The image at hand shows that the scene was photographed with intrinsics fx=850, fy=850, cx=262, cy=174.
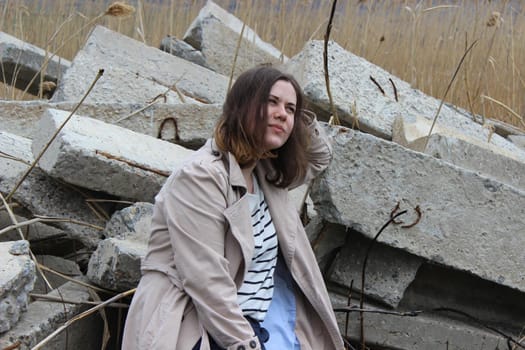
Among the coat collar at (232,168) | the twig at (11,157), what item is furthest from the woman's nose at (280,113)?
the twig at (11,157)

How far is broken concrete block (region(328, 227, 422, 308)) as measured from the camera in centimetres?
315

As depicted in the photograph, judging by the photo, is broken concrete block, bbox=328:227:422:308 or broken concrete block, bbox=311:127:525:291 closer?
broken concrete block, bbox=311:127:525:291

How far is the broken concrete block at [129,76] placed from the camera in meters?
4.13

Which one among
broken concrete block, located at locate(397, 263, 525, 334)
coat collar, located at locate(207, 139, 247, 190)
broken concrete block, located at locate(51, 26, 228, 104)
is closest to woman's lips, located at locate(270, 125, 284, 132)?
coat collar, located at locate(207, 139, 247, 190)

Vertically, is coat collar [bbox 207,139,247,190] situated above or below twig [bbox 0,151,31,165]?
above

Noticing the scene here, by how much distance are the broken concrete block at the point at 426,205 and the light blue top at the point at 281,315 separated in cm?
43

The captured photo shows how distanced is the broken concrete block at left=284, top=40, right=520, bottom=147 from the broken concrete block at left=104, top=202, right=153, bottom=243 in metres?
1.06

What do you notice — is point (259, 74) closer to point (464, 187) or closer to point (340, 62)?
point (464, 187)

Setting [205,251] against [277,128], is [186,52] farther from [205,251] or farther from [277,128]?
[205,251]

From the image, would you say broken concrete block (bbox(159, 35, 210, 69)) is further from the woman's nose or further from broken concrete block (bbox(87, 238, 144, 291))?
the woman's nose

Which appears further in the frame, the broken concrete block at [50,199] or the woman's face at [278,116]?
the broken concrete block at [50,199]

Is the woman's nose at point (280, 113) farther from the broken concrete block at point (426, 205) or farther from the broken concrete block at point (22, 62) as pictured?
the broken concrete block at point (22, 62)

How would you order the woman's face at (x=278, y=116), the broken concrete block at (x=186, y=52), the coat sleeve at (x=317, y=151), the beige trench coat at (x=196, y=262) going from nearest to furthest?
1. the beige trench coat at (x=196, y=262)
2. the woman's face at (x=278, y=116)
3. the coat sleeve at (x=317, y=151)
4. the broken concrete block at (x=186, y=52)

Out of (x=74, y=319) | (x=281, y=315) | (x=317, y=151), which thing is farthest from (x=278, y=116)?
(x=74, y=319)
